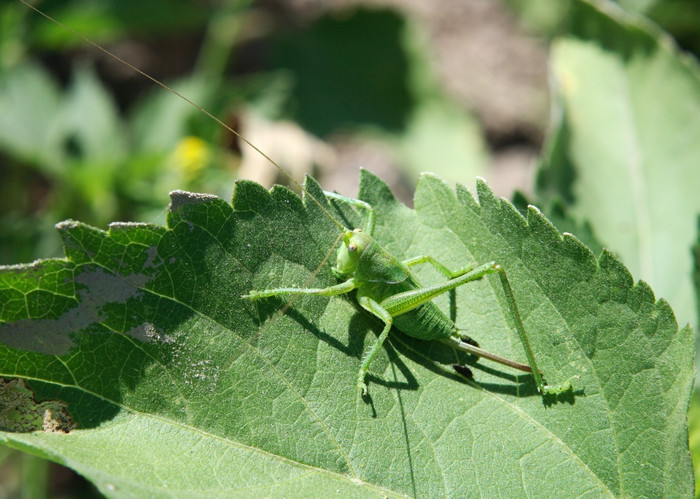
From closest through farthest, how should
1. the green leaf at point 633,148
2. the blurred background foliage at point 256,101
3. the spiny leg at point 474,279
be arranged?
1. the spiny leg at point 474,279
2. the green leaf at point 633,148
3. the blurred background foliage at point 256,101

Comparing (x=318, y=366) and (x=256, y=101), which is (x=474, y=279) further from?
(x=256, y=101)

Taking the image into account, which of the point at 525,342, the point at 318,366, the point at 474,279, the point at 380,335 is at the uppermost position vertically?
the point at 474,279

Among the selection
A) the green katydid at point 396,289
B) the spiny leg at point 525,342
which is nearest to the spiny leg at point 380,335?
the green katydid at point 396,289

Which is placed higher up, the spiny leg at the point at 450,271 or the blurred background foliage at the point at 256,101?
the blurred background foliage at the point at 256,101

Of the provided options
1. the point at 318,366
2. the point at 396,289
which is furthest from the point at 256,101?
the point at 318,366

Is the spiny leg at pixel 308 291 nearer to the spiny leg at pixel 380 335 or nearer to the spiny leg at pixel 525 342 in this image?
the spiny leg at pixel 380 335

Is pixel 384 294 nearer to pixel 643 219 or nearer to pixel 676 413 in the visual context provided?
pixel 676 413

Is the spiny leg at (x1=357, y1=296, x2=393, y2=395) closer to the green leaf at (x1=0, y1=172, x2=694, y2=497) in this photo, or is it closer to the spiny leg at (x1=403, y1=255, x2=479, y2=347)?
the green leaf at (x1=0, y1=172, x2=694, y2=497)
